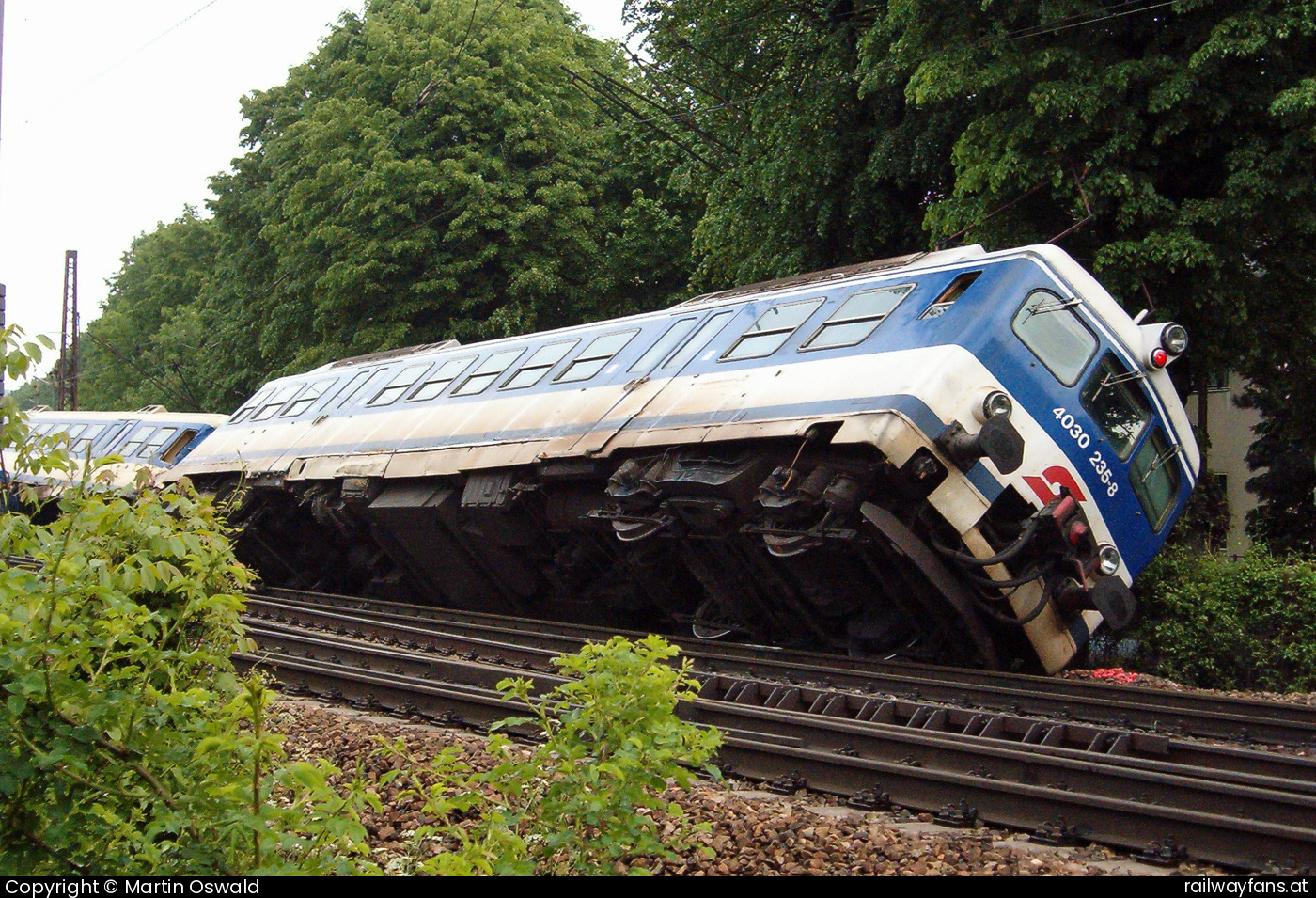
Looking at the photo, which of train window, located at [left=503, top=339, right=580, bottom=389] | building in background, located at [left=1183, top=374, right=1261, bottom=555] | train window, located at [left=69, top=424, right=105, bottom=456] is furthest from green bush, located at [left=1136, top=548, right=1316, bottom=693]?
train window, located at [left=69, top=424, right=105, bottom=456]

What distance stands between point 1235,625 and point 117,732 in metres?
9.75

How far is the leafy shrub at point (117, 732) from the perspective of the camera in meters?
3.81

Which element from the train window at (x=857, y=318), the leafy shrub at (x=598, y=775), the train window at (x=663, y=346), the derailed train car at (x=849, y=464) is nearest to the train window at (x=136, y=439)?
the derailed train car at (x=849, y=464)

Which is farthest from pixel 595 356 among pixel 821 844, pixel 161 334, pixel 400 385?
pixel 161 334

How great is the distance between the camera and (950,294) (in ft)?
31.6

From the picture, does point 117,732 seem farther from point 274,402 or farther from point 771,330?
point 274,402

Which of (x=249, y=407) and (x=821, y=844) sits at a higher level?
(x=249, y=407)

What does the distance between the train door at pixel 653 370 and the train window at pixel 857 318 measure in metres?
1.42

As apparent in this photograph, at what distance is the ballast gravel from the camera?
4.68 metres

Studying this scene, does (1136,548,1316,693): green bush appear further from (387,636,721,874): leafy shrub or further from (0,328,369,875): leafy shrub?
(0,328,369,875): leafy shrub

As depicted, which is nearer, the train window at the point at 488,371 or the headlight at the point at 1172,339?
the headlight at the point at 1172,339

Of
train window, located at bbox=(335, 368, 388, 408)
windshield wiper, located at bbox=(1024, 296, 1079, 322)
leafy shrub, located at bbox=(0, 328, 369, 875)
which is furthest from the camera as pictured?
train window, located at bbox=(335, 368, 388, 408)

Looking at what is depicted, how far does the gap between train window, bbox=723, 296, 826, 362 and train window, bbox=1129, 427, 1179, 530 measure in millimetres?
3069

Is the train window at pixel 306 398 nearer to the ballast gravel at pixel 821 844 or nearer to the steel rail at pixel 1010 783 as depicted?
the steel rail at pixel 1010 783
